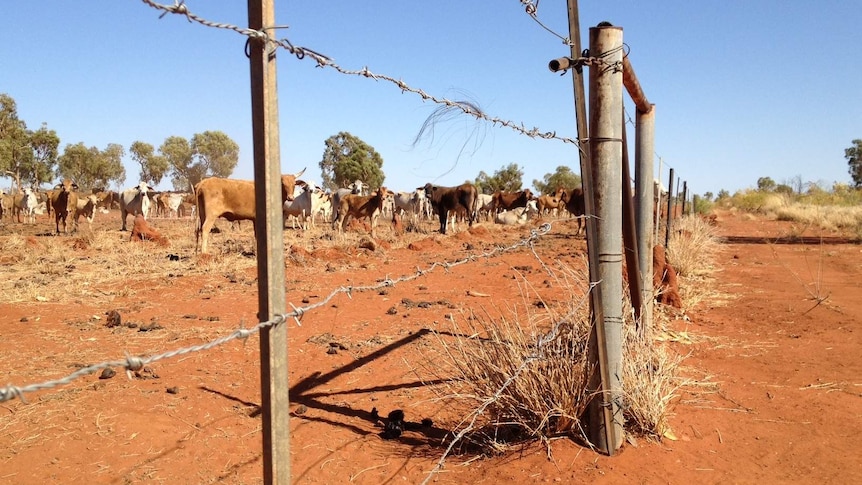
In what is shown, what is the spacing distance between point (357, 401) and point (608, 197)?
2651mm

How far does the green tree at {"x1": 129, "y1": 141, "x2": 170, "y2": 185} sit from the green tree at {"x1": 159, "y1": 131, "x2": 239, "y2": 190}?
44.1 inches

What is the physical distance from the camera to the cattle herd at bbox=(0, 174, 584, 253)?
48.9ft

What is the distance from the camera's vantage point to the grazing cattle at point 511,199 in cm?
3338

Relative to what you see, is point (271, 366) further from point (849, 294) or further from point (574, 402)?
point (849, 294)

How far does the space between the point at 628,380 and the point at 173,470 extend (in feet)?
9.39

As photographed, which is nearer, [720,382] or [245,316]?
[720,382]

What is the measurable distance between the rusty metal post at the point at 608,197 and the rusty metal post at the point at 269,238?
196 centimetres

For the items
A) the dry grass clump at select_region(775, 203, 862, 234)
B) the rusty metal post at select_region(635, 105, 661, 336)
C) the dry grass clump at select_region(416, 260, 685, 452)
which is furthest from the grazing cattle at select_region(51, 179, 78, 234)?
the dry grass clump at select_region(775, 203, 862, 234)

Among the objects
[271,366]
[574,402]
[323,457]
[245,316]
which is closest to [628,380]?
[574,402]

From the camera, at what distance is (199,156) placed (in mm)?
73500

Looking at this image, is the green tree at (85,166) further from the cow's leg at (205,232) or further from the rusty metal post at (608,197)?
the rusty metal post at (608,197)

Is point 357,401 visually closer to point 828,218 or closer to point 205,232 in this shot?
point 205,232

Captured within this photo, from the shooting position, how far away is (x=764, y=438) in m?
3.67

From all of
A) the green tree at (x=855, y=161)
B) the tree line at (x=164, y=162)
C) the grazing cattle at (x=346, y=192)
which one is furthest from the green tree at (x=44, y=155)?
the green tree at (x=855, y=161)
